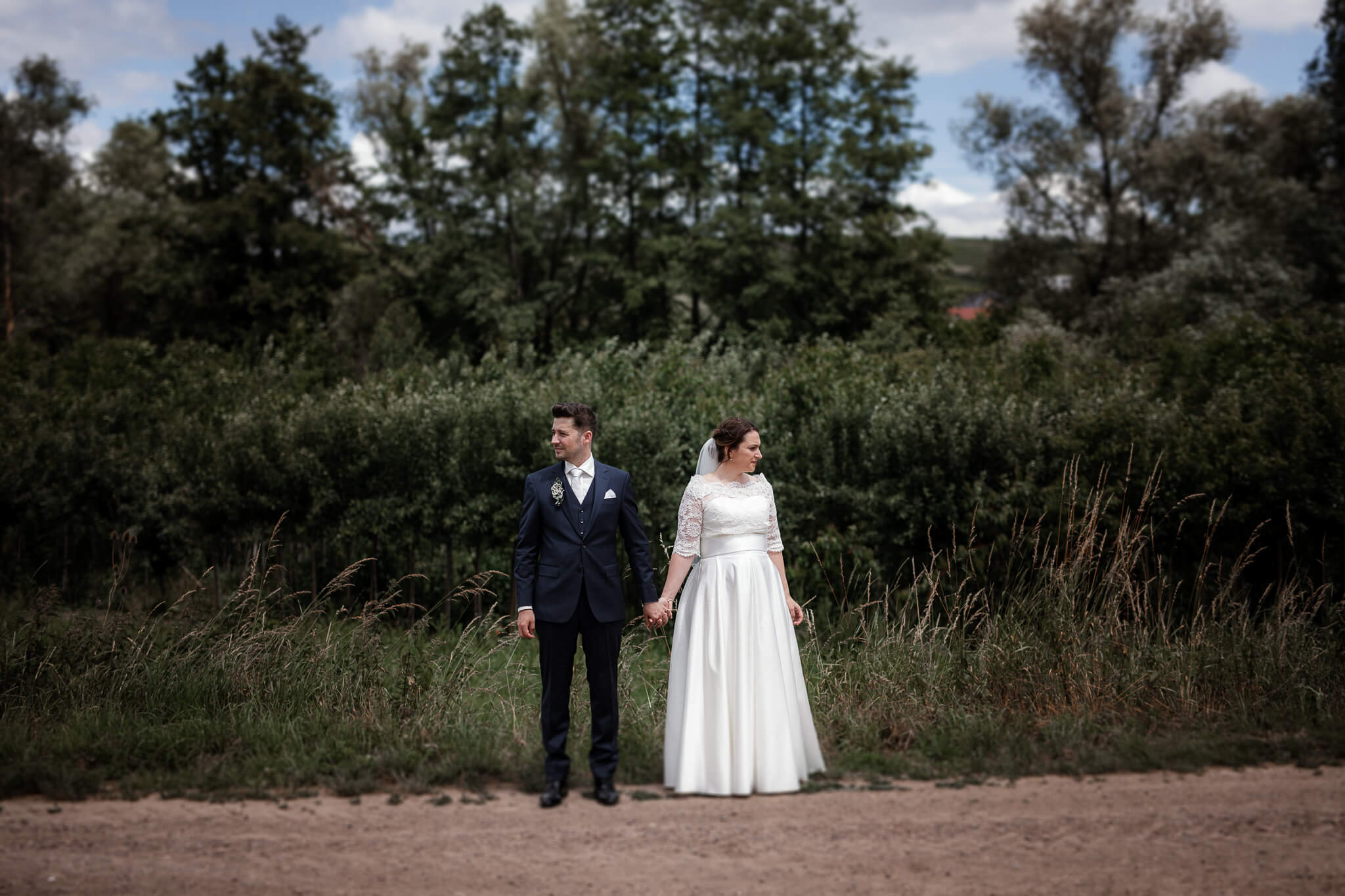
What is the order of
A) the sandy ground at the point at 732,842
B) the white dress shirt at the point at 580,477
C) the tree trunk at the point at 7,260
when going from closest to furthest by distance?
the sandy ground at the point at 732,842
the white dress shirt at the point at 580,477
the tree trunk at the point at 7,260

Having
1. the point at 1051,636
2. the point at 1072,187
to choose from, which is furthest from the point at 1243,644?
the point at 1072,187

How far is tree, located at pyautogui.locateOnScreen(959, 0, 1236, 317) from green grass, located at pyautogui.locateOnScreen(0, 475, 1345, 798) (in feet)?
100

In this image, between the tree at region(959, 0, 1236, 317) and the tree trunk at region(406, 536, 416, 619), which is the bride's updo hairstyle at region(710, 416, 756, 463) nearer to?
the tree trunk at region(406, 536, 416, 619)

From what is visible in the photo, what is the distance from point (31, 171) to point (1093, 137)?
139 feet

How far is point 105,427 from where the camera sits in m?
15.0

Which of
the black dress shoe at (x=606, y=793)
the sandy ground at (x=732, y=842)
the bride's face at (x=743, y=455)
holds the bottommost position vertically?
the sandy ground at (x=732, y=842)

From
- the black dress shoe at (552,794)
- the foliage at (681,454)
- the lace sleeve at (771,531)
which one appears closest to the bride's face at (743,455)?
the lace sleeve at (771,531)

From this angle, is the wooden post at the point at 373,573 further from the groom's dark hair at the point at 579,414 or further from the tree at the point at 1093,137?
the tree at the point at 1093,137

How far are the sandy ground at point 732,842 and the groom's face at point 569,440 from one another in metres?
1.90

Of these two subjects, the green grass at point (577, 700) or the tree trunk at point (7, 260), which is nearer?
the green grass at point (577, 700)

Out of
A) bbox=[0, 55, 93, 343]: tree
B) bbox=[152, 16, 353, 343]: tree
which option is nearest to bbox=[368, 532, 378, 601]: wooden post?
bbox=[152, 16, 353, 343]: tree

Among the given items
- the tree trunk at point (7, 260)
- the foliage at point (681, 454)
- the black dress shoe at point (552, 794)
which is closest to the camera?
the black dress shoe at point (552, 794)

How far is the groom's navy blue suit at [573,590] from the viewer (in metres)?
5.80

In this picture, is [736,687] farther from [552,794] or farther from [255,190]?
[255,190]
